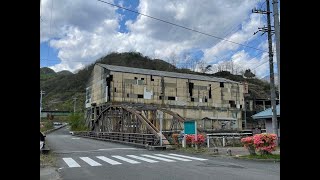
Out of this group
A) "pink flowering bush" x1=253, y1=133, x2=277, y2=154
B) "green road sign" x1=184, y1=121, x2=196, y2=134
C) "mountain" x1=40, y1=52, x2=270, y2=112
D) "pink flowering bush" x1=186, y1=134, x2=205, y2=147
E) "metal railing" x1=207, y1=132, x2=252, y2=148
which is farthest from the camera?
"mountain" x1=40, y1=52, x2=270, y2=112

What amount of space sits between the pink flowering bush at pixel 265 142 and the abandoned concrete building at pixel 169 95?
36.8 m

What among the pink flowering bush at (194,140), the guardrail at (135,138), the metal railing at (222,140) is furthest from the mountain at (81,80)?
the pink flowering bush at (194,140)

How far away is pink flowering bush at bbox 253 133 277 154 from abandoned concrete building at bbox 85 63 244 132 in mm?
36800

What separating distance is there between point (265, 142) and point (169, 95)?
45.7m

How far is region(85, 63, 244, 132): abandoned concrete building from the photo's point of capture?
189 feet

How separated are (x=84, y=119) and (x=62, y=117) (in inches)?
1565

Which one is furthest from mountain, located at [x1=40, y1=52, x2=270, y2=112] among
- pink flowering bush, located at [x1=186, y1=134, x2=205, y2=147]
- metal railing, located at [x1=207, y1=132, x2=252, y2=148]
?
pink flowering bush, located at [x1=186, y1=134, x2=205, y2=147]

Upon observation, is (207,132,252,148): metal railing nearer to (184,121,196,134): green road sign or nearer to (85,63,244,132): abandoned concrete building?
(184,121,196,134): green road sign

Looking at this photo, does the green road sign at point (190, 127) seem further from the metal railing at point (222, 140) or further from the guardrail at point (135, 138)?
the guardrail at point (135, 138)

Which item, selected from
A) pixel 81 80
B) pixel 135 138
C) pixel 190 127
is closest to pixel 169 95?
pixel 135 138
